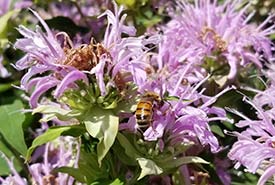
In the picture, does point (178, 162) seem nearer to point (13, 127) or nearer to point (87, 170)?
point (87, 170)

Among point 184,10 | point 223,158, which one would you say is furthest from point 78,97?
point 184,10

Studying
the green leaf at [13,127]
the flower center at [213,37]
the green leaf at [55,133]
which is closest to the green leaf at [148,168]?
the green leaf at [55,133]

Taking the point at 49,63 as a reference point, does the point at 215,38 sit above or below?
below

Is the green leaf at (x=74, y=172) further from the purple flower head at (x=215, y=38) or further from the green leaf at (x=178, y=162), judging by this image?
the purple flower head at (x=215, y=38)

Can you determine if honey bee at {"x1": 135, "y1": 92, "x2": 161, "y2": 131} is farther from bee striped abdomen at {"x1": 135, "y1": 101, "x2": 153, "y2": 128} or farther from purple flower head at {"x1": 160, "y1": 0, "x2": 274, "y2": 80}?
purple flower head at {"x1": 160, "y1": 0, "x2": 274, "y2": 80}

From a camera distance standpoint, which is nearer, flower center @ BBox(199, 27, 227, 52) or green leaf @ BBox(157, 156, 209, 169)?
green leaf @ BBox(157, 156, 209, 169)

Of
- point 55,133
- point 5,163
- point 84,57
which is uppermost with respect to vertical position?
point 84,57

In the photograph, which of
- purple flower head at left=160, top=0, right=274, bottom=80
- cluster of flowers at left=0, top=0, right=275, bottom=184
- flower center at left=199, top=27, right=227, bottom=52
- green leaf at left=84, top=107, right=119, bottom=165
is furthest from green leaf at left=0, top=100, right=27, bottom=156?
flower center at left=199, top=27, right=227, bottom=52

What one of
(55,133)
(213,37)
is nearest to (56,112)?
(55,133)
